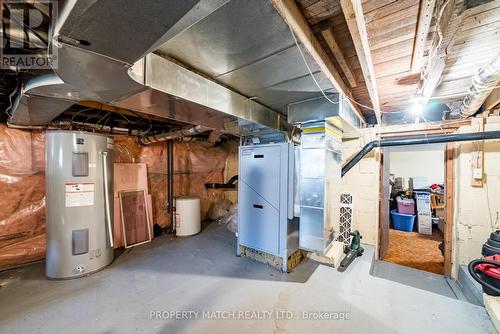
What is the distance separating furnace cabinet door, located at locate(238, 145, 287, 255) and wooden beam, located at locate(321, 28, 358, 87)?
1062 mm

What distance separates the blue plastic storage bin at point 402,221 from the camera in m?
5.18

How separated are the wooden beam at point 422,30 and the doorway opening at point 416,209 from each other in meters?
1.86

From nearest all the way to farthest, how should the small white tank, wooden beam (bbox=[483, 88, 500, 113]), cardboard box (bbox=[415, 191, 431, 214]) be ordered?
wooden beam (bbox=[483, 88, 500, 113]) → the small white tank → cardboard box (bbox=[415, 191, 431, 214])

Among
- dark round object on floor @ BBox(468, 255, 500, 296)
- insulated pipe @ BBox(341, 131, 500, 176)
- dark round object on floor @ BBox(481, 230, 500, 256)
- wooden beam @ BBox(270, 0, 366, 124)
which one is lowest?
dark round object on floor @ BBox(468, 255, 500, 296)

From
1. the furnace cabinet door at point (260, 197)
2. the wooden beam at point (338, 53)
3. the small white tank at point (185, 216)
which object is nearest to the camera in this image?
the wooden beam at point (338, 53)

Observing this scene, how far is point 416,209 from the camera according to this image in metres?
5.31

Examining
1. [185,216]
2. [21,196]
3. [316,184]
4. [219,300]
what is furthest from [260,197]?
[21,196]

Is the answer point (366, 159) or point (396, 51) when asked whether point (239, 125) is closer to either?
point (396, 51)

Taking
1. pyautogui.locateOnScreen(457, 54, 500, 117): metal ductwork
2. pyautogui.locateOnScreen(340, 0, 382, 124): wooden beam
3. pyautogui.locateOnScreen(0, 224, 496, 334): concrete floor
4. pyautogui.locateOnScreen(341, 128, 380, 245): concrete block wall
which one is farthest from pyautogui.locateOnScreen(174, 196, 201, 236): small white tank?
pyautogui.locateOnScreen(457, 54, 500, 117): metal ductwork

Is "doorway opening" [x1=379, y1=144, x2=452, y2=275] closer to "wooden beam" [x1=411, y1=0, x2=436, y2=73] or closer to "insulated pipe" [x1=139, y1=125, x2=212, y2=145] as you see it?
"wooden beam" [x1=411, y1=0, x2=436, y2=73]

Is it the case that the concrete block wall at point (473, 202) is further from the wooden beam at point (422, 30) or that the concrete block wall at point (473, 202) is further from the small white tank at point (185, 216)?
the small white tank at point (185, 216)

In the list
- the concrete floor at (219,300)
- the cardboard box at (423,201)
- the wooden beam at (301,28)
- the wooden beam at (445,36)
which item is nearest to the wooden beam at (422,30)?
the wooden beam at (445,36)

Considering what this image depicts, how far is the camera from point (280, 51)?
1.40m

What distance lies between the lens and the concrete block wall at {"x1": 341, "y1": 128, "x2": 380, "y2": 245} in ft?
10.6
